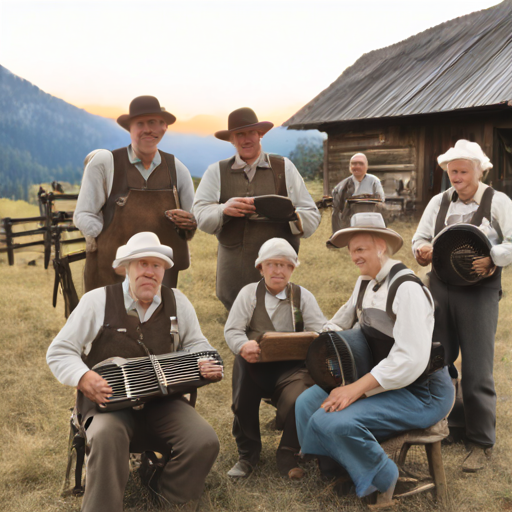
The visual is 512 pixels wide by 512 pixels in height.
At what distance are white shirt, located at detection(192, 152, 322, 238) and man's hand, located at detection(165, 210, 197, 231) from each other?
6cm

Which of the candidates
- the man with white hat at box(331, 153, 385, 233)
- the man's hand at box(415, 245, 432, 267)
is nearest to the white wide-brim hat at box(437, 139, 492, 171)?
the man's hand at box(415, 245, 432, 267)

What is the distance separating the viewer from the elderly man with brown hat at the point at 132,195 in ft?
12.5

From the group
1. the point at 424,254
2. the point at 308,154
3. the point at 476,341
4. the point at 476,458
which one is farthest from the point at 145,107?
the point at 308,154

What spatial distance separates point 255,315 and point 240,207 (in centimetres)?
78

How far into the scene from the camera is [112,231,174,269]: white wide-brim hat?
2.83 metres

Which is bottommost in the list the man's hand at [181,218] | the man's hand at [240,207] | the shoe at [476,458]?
the shoe at [476,458]

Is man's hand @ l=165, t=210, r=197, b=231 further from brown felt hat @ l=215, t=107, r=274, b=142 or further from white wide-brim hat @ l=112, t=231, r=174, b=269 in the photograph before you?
white wide-brim hat @ l=112, t=231, r=174, b=269

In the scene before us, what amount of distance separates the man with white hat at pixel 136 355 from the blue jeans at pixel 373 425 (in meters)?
0.55

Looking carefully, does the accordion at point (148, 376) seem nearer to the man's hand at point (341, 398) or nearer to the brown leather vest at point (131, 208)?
the man's hand at point (341, 398)

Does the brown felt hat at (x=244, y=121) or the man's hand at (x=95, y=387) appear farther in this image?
the brown felt hat at (x=244, y=121)

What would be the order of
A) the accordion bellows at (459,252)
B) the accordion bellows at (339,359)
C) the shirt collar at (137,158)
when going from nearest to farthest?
the accordion bellows at (339,359)
the accordion bellows at (459,252)
the shirt collar at (137,158)

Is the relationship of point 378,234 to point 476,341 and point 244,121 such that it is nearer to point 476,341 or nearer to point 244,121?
point 476,341

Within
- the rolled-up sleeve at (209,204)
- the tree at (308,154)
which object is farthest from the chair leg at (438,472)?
the tree at (308,154)

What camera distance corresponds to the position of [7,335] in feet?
20.9
